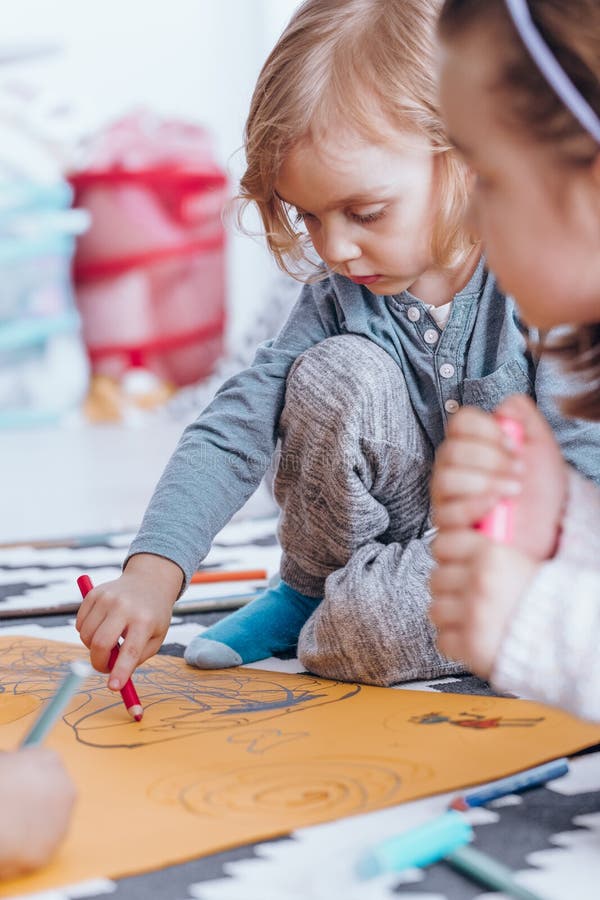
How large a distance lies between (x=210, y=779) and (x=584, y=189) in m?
0.37

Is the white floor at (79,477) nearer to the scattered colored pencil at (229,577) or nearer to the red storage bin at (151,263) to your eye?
the red storage bin at (151,263)

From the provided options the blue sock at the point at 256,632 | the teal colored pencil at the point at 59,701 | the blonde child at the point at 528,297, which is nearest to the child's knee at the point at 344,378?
the blue sock at the point at 256,632

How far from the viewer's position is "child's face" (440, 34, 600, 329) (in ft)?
2.01

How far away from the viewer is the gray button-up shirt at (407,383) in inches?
37.3

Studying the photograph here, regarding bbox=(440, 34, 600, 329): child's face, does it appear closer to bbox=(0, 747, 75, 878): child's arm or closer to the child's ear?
the child's ear

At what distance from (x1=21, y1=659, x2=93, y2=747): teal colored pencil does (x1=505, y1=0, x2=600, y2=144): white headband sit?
13.6 inches

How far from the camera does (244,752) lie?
74 cm

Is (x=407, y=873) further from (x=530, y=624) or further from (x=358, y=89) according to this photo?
(x=358, y=89)

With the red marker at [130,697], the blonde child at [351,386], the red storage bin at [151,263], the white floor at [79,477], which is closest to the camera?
the red marker at [130,697]

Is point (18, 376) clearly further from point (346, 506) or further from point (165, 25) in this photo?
point (346, 506)

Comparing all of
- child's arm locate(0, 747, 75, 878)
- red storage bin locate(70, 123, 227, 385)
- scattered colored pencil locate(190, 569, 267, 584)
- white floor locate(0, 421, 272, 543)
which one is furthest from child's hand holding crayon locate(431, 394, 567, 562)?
red storage bin locate(70, 123, 227, 385)

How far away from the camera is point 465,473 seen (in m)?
0.61

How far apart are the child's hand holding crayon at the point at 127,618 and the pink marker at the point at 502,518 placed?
32cm

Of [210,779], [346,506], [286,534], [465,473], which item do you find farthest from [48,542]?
[465,473]
